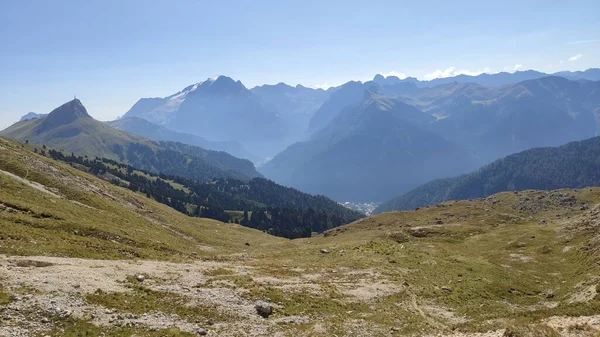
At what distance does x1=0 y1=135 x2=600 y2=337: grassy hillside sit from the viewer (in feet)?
91.4

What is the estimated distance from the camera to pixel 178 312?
2959 centimetres

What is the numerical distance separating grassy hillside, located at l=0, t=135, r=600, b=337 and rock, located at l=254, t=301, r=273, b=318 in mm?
396

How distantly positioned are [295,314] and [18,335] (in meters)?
20.3

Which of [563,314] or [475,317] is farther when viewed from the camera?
[475,317]

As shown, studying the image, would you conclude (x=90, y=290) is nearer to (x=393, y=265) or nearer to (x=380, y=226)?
(x=393, y=265)

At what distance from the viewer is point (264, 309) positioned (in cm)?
3259

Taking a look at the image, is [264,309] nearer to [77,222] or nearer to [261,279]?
[261,279]

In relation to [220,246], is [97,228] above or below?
above

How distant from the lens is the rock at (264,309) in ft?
106

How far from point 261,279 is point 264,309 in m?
10.2

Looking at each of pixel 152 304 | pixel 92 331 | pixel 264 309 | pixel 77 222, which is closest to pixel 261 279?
pixel 264 309

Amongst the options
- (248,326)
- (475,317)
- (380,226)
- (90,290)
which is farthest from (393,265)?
(380,226)

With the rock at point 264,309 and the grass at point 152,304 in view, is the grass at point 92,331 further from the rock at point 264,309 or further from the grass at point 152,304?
the rock at point 264,309

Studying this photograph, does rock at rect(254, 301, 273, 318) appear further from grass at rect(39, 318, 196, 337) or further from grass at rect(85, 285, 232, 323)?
grass at rect(39, 318, 196, 337)
